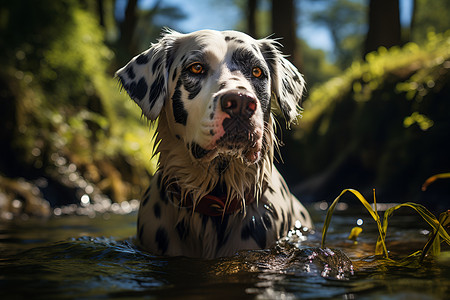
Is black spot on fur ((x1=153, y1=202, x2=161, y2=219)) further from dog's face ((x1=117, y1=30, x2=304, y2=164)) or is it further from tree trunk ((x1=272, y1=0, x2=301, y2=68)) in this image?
tree trunk ((x1=272, y1=0, x2=301, y2=68))

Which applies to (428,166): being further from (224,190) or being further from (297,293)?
(297,293)

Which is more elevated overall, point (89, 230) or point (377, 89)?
point (377, 89)

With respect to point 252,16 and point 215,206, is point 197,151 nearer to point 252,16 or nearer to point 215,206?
point 215,206

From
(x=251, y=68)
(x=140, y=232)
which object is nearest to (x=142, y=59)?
(x=251, y=68)

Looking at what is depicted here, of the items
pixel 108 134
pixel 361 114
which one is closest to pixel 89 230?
pixel 108 134

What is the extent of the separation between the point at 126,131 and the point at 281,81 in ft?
37.7

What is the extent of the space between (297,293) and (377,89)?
9.38m

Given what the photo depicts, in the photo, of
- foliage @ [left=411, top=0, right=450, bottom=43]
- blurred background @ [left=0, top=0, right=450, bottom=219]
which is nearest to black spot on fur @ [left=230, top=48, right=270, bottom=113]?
blurred background @ [left=0, top=0, right=450, bottom=219]

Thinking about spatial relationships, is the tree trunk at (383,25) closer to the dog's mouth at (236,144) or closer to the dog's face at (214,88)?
the dog's face at (214,88)

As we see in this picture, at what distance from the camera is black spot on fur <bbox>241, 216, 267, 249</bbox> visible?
366cm

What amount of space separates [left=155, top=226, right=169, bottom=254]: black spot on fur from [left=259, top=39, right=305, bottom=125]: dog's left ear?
1.36 meters

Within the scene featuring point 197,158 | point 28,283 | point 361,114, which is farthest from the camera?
point 361,114

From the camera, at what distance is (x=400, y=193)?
867 cm

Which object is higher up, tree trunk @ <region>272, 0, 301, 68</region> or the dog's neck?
tree trunk @ <region>272, 0, 301, 68</region>
